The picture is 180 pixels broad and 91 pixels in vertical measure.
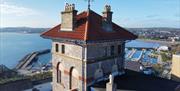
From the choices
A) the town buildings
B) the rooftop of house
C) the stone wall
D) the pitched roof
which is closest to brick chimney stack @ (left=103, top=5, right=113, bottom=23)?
the pitched roof

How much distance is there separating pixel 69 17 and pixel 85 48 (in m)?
2.95

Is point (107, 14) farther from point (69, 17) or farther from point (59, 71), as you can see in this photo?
point (59, 71)

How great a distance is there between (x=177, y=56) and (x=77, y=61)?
484 inches

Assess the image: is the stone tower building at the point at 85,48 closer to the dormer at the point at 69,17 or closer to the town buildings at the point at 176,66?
the dormer at the point at 69,17

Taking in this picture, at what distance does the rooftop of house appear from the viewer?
605 inches

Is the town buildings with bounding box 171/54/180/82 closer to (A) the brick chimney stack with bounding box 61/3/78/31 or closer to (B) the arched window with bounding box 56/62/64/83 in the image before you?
(B) the arched window with bounding box 56/62/64/83

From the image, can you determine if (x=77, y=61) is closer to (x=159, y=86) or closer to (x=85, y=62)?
(x=85, y=62)

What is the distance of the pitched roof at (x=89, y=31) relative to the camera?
1514 cm

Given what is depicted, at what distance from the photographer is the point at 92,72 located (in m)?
15.8

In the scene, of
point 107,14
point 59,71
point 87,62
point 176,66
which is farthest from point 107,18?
point 176,66

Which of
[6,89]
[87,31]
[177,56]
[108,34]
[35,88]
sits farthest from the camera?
[35,88]

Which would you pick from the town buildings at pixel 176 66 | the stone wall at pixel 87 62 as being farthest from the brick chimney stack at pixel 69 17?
the town buildings at pixel 176 66

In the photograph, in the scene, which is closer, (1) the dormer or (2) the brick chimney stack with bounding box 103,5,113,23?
(1) the dormer

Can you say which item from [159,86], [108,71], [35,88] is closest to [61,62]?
[108,71]
